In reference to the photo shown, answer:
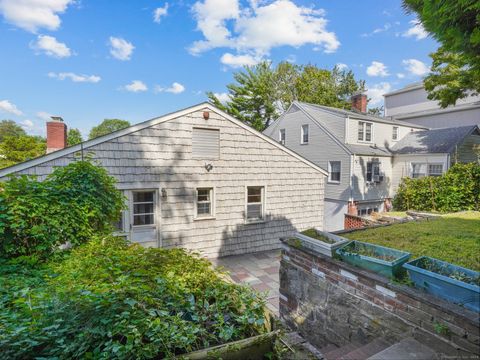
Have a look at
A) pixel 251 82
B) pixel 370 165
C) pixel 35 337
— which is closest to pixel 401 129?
pixel 370 165

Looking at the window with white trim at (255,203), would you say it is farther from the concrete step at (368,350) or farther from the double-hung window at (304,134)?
the double-hung window at (304,134)

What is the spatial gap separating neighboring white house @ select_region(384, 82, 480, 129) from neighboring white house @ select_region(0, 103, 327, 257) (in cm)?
1463

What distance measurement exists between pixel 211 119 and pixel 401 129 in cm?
A: 1423

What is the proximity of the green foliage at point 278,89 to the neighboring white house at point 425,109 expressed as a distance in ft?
15.7

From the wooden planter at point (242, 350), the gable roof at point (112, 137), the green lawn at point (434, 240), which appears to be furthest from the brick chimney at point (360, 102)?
the wooden planter at point (242, 350)

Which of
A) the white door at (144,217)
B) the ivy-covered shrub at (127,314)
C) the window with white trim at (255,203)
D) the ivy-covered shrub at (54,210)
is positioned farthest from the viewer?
the window with white trim at (255,203)

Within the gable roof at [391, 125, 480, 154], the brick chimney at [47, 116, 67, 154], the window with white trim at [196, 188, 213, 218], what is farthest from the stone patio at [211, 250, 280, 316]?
the gable roof at [391, 125, 480, 154]

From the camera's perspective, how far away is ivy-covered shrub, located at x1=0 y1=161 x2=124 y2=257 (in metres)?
3.21

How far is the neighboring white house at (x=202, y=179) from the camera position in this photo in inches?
275

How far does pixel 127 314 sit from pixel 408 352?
87.4 inches

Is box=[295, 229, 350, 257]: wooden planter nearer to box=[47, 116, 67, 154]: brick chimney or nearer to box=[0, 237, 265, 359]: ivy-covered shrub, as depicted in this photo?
box=[0, 237, 265, 359]: ivy-covered shrub

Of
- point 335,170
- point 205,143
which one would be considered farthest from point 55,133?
point 335,170

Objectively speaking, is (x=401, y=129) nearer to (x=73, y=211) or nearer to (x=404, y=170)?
(x=404, y=170)

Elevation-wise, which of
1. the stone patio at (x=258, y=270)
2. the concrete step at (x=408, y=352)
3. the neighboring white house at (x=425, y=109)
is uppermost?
the neighboring white house at (x=425, y=109)
